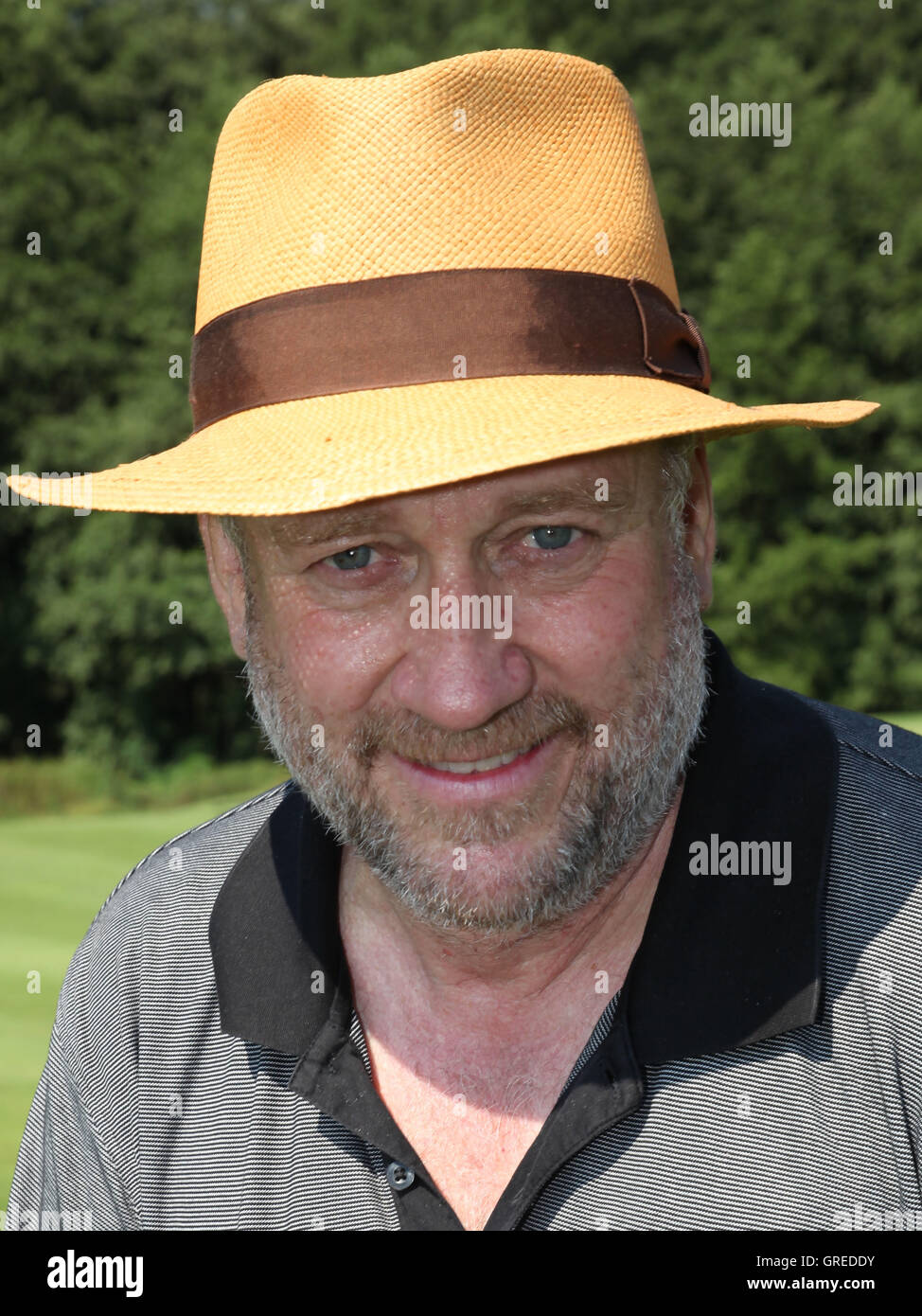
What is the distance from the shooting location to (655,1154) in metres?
1.95

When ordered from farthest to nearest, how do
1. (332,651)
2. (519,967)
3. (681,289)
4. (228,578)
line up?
(681,289)
(228,578)
(519,967)
(332,651)

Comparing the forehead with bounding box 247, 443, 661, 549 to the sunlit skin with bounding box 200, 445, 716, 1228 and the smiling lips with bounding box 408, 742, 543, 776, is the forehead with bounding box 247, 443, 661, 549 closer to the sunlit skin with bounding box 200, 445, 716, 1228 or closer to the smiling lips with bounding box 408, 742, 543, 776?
the sunlit skin with bounding box 200, 445, 716, 1228

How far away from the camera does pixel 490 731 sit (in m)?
1.95

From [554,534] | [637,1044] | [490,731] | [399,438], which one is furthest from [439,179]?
[637,1044]

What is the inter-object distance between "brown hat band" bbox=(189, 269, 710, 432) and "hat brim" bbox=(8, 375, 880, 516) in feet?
0.08

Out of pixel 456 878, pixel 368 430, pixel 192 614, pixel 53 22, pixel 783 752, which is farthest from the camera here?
pixel 53 22

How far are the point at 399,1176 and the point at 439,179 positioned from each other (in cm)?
137

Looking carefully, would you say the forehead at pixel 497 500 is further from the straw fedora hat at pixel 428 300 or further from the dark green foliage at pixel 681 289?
the dark green foliage at pixel 681 289

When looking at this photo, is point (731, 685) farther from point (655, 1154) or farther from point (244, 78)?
point (244, 78)

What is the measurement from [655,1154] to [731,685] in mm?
734

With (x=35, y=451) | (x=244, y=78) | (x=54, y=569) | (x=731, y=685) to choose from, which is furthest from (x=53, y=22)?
(x=731, y=685)

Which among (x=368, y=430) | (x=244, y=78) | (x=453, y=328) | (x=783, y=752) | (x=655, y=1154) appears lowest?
(x=655, y=1154)

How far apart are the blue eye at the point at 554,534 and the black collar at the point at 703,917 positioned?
17.6 inches

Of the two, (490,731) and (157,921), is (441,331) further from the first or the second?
(157,921)
